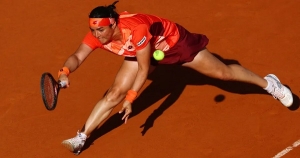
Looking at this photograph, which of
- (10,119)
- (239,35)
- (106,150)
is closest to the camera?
(106,150)

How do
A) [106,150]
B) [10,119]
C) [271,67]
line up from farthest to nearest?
[271,67], [10,119], [106,150]

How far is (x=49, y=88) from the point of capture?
8.22 metres

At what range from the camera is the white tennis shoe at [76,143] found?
8.88m

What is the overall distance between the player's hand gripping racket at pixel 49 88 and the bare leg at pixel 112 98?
877 mm

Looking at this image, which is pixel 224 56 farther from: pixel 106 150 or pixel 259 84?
pixel 106 150

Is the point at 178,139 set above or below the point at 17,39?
below

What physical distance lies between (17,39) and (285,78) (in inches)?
177

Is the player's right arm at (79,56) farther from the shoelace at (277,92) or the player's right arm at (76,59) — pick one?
the shoelace at (277,92)

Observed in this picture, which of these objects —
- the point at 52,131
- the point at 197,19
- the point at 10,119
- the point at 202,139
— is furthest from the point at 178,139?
the point at 197,19

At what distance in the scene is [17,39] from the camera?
457 inches

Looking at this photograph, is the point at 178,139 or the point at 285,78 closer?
the point at 178,139

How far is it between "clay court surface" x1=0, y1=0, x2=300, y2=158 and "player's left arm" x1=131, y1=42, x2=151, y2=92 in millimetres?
1239

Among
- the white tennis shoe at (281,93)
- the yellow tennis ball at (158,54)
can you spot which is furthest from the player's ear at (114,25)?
the white tennis shoe at (281,93)

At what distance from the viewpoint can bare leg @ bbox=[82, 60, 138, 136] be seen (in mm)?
8984
